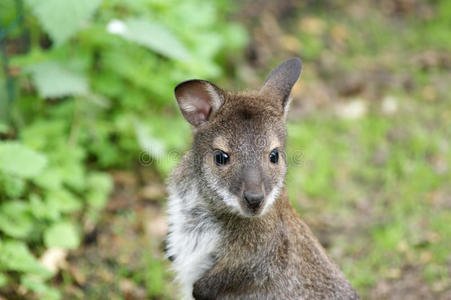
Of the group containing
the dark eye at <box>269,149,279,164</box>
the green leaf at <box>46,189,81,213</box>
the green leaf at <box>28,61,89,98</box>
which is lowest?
the green leaf at <box>46,189,81,213</box>

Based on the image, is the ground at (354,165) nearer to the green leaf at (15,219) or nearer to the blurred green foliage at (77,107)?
the blurred green foliage at (77,107)

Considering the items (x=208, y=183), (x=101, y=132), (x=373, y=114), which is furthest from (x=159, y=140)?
(x=373, y=114)

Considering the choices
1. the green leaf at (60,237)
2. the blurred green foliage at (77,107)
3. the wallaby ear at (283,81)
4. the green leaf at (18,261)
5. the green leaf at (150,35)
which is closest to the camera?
the wallaby ear at (283,81)

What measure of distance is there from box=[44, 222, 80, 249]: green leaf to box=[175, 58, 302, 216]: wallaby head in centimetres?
153

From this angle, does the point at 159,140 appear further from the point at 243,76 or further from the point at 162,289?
the point at 243,76

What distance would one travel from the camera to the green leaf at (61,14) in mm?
4453

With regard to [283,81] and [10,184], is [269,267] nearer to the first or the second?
[283,81]

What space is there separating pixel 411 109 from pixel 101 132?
4235 millimetres

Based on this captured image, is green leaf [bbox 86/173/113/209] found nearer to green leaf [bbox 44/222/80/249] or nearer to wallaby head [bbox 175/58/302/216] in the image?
green leaf [bbox 44/222/80/249]

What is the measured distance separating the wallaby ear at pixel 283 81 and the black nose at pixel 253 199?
0.85m

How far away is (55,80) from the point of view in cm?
489

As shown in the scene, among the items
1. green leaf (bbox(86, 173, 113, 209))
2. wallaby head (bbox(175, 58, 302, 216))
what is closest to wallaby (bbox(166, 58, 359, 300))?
wallaby head (bbox(175, 58, 302, 216))

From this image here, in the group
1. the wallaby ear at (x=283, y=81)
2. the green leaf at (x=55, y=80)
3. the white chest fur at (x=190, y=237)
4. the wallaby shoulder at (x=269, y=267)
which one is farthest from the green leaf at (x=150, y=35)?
the wallaby shoulder at (x=269, y=267)

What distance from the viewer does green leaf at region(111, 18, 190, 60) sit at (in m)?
5.04
